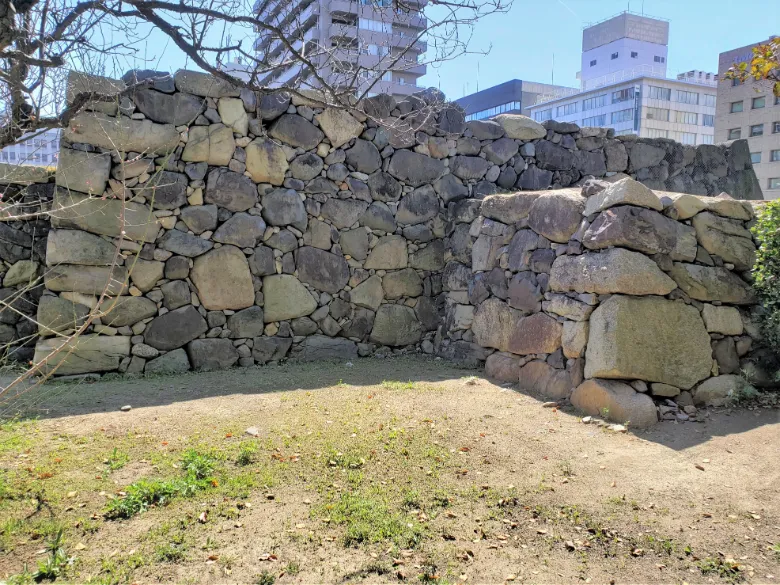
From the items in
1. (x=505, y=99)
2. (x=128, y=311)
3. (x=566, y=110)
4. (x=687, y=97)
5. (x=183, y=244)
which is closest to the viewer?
(x=128, y=311)

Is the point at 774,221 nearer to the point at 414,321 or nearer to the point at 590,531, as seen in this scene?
the point at 590,531

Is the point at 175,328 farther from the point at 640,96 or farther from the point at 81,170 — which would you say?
the point at 640,96

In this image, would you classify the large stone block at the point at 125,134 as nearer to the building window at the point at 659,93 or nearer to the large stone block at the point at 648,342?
the large stone block at the point at 648,342

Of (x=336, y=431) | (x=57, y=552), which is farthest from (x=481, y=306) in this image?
(x=57, y=552)

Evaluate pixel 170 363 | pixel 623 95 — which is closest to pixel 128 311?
pixel 170 363

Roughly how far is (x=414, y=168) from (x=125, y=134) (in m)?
2.99

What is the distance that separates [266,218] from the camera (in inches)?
225

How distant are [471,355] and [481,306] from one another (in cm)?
54

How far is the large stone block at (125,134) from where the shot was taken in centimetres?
499

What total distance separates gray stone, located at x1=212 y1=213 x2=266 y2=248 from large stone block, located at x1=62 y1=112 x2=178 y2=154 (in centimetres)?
87

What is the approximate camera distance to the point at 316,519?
2609 millimetres

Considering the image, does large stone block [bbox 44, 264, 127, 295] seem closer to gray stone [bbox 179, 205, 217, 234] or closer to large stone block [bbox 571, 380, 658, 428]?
gray stone [bbox 179, 205, 217, 234]

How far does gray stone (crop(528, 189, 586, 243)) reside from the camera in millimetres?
4566

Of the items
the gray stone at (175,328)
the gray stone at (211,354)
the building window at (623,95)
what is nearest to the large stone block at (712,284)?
the gray stone at (211,354)
